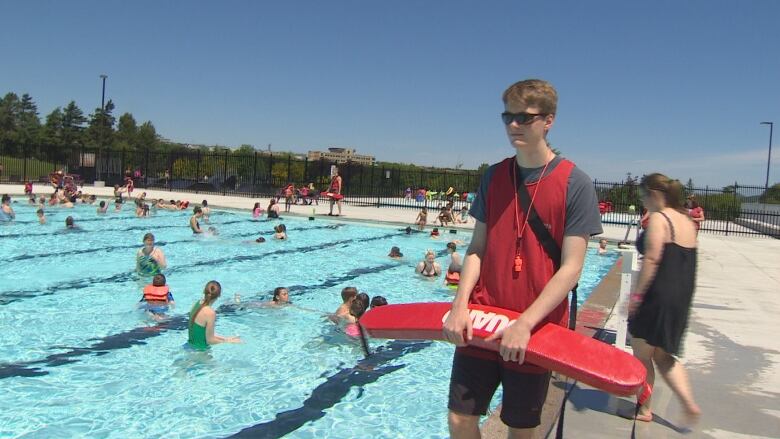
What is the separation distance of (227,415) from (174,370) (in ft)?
4.07

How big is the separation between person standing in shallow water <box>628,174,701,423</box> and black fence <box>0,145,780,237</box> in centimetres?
2264

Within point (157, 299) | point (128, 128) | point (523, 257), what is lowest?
point (157, 299)

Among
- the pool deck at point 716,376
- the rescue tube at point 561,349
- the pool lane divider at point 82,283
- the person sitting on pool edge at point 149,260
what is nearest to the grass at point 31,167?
the pool lane divider at point 82,283

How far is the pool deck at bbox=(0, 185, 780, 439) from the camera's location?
3.75m

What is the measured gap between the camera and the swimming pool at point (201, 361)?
14.8ft

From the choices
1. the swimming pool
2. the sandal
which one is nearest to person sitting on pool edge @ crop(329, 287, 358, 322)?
the swimming pool

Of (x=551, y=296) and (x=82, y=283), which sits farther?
(x=82, y=283)

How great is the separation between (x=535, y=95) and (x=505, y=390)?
1119 mm

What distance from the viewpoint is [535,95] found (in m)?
2.19

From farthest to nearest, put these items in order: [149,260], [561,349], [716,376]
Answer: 1. [149,260]
2. [716,376]
3. [561,349]

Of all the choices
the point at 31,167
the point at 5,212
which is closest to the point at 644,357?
the point at 5,212

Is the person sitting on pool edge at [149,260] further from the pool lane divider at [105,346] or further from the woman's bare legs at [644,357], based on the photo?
the woman's bare legs at [644,357]

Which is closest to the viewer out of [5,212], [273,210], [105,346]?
[105,346]

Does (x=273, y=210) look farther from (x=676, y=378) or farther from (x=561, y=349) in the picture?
(x=561, y=349)
